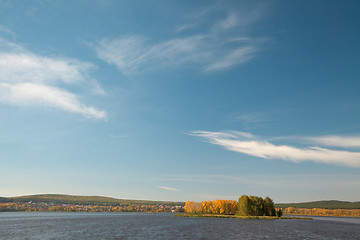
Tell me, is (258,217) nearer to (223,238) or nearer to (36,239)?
(223,238)

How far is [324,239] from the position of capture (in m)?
85.4

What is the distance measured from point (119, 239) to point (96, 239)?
20.5ft

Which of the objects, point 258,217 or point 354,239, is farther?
point 258,217

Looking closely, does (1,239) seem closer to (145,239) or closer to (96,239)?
(96,239)

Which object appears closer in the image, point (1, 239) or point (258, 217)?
point (1, 239)

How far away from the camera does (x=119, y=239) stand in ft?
244

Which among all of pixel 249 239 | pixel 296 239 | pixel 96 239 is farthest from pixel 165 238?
pixel 296 239

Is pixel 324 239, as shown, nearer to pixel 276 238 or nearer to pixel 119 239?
pixel 276 238

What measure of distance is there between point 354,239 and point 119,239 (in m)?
72.8

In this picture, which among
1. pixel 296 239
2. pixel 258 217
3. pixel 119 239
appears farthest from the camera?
pixel 258 217

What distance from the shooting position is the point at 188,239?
2968 inches

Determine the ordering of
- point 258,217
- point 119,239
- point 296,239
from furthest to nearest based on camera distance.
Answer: point 258,217
point 296,239
point 119,239

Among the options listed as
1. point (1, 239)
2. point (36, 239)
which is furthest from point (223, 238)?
point (1, 239)

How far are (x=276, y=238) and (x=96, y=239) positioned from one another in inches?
2066
